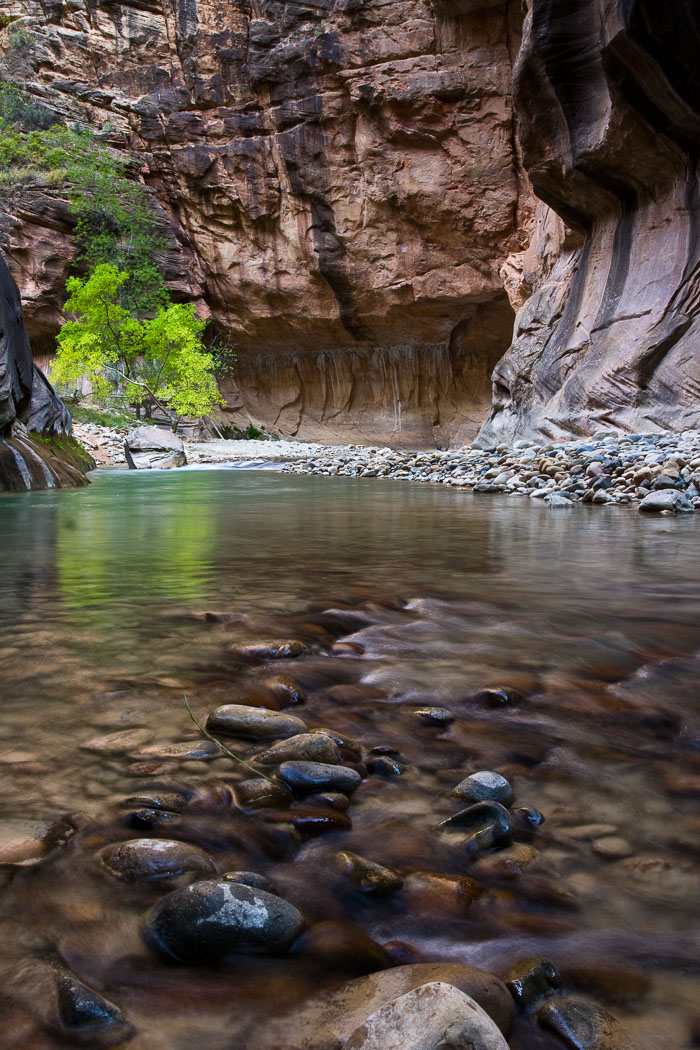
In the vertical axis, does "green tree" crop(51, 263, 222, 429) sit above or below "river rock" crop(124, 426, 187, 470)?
above

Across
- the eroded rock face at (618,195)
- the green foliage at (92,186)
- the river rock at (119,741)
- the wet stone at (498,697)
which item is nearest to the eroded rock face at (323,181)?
the green foliage at (92,186)

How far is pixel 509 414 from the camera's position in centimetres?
1392

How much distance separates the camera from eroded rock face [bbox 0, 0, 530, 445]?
18.4 meters

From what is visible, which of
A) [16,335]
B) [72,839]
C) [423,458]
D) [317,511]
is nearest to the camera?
[72,839]

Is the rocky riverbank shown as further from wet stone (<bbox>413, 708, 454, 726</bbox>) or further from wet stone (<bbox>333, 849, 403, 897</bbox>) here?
wet stone (<bbox>333, 849, 403, 897</bbox>)

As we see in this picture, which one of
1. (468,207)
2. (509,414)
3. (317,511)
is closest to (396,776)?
(317,511)

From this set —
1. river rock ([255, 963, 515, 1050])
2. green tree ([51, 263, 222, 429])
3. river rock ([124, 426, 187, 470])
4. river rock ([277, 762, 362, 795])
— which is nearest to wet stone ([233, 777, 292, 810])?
river rock ([277, 762, 362, 795])

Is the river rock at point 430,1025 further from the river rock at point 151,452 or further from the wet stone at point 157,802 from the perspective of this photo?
the river rock at point 151,452

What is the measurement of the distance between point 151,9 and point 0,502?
2203 centimetres

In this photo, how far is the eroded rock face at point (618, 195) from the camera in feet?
31.2

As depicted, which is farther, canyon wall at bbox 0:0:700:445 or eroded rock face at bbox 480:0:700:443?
canyon wall at bbox 0:0:700:445

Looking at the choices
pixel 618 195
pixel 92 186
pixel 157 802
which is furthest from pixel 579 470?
pixel 92 186

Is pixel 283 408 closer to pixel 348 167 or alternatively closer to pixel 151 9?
pixel 348 167

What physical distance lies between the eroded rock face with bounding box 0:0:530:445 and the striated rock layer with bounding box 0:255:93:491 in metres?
13.3
